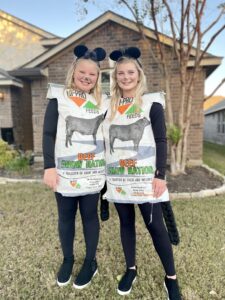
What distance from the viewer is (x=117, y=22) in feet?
24.6

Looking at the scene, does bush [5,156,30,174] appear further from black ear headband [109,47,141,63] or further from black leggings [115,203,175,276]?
black ear headband [109,47,141,63]

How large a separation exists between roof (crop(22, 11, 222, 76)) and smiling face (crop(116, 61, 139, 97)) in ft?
18.7

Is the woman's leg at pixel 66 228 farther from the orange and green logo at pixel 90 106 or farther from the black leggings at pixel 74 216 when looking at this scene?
the orange and green logo at pixel 90 106

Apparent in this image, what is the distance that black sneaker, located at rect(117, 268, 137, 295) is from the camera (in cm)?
219

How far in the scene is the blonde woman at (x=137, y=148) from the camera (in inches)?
74.5

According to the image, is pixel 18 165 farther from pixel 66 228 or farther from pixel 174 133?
pixel 66 228

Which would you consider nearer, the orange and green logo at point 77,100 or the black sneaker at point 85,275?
the orange and green logo at point 77,100

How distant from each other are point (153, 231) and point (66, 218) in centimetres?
75

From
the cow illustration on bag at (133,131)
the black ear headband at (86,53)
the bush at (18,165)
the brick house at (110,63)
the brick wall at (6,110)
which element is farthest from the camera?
the brick wall at (6,110)

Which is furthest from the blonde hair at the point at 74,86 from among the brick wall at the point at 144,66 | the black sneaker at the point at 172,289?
the brick wall at the point at 144,66

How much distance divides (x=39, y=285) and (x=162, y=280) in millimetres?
1133

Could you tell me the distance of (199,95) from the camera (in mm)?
7488

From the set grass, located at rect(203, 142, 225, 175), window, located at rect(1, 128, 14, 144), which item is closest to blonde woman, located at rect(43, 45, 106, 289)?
grass, located at rect(203, 142, 225, 175)

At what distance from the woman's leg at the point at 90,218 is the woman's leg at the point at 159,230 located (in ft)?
1.36
